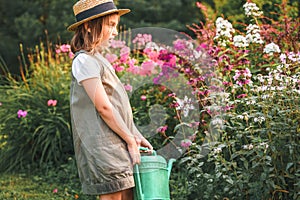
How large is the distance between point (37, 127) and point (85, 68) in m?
3.19

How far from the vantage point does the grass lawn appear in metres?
4.63

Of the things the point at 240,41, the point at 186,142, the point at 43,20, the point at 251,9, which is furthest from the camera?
the point at 43,20

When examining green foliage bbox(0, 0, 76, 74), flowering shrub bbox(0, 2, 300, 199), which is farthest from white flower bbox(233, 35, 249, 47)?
green foliage bbox(0, 0, 76, 74)

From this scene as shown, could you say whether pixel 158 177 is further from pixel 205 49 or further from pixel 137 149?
pixel 205 49

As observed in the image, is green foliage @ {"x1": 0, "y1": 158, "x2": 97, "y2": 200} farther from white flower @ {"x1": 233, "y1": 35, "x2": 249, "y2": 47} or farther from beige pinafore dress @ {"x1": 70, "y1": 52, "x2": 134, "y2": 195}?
beige pinafore dress @ {"x1": 70, "y1": 52, "x2": 134, "y2": 195}

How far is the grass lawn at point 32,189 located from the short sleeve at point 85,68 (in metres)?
1.93

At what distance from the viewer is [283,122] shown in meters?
3.47

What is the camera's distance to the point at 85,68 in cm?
263

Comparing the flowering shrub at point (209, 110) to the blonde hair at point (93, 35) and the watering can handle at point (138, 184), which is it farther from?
the blonde hair at point (93, 35)

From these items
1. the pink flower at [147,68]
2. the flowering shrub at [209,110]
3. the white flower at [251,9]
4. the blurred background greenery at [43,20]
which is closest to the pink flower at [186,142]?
the flowering shrub at [209,110]

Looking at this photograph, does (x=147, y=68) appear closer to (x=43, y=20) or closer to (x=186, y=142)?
(x=186, y=142)

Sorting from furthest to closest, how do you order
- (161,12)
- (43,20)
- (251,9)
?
(161,12), (43,20), (251,9)

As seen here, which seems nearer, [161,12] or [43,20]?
[43,20]

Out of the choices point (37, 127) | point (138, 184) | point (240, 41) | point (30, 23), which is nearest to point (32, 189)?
point (37, 127)
